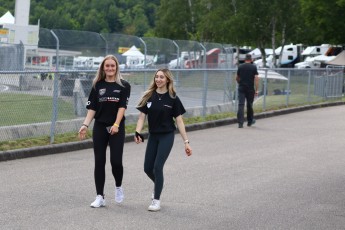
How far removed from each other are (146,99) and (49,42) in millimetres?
17742

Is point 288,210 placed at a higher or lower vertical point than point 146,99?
lower

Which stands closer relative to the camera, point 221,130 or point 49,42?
point 221,130

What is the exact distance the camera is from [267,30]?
182 ft

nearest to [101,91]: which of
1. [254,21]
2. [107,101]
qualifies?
[107,101]

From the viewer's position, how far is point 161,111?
30.4 ft

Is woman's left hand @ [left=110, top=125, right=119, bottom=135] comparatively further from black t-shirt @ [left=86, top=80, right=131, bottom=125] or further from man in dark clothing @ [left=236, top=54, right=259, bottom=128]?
man in dark clothing @ [left=236, top=54, right=259, bottom=128]

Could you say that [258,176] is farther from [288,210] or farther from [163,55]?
[163,55]

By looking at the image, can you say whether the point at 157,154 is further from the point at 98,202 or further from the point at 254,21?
the point at 254,21

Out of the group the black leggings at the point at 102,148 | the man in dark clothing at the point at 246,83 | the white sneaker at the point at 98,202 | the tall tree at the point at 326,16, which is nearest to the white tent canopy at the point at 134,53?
the man in dark clothing at the point at 246,83

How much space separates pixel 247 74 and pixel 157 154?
10.8 meters

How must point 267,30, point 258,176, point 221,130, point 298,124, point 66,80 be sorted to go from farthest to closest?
1. point 267,30
2. point 298,124
3. point 221,130
4. point 66,80
5. point 258,176

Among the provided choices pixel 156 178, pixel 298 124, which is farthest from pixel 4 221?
pixel 298 124

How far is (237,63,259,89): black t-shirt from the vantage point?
19.7 metres

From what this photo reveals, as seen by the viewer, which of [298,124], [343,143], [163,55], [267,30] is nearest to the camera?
[343,143]
